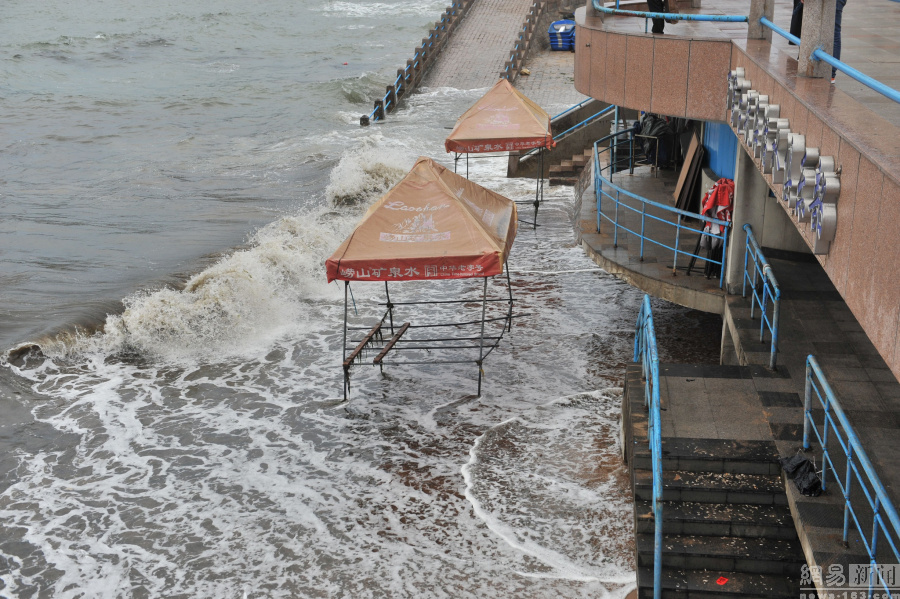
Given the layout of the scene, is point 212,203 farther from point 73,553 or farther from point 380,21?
point 380,21

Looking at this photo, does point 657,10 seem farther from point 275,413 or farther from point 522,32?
point 522,32

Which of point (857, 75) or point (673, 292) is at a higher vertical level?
point (857, 75)

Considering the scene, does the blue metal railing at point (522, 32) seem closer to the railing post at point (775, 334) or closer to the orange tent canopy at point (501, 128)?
the orange tent canopy at point (501, 128)

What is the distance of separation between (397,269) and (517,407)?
2423 millimetres

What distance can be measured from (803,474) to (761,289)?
3.99m

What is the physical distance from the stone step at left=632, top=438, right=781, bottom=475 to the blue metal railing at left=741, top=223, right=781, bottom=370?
148 cm

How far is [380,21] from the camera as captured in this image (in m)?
67.1

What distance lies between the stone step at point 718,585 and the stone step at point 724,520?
0.31 metres

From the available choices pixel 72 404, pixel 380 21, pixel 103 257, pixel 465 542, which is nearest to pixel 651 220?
pixel 465 542

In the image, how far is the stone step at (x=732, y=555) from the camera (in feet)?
21.0

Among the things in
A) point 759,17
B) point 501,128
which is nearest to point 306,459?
point 759,17

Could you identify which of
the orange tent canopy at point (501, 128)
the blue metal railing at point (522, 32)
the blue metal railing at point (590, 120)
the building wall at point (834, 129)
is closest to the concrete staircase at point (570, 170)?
the blue metal railing at point (590, 120)

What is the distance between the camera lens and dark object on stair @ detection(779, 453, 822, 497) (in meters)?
6.29

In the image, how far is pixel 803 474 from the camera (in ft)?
21.2
